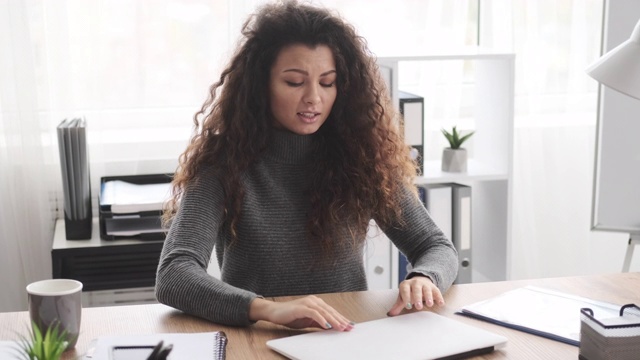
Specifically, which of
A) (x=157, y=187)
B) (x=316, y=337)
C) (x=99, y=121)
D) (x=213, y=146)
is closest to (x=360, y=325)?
(x=316, y=337)

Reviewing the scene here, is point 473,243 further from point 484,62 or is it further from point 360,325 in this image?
point 360,325

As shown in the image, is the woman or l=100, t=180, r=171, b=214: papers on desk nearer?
the woman

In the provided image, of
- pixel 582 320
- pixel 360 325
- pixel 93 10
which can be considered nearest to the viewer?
pixel 582 320

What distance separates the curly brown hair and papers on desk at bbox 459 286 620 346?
354mm

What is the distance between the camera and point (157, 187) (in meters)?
2.79

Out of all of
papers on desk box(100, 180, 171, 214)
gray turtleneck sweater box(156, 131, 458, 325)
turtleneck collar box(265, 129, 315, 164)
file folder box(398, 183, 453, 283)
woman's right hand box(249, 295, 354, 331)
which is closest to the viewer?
woman's right hand box(249, 295, 354, 331)

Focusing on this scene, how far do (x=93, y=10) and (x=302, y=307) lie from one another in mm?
1596

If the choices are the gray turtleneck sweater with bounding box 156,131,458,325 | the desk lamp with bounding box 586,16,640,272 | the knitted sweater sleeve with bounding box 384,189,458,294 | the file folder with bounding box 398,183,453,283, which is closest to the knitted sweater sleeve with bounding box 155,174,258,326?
the gray turtleneck sweater with bounding box 156,131,458,325

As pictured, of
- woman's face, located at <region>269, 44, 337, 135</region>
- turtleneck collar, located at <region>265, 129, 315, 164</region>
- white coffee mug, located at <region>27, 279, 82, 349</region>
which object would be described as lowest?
white coffee mug, located at <region>27, 279, 82, 349</region>

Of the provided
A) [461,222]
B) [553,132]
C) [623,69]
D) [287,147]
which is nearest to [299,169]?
[287,147]

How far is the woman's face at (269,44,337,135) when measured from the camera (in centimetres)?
189

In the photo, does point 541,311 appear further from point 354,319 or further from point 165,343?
point 165,343

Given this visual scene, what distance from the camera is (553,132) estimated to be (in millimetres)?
3273

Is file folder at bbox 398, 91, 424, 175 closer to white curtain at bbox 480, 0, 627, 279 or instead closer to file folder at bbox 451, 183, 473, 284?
file folder at bbox 451, 183, 473, 284
